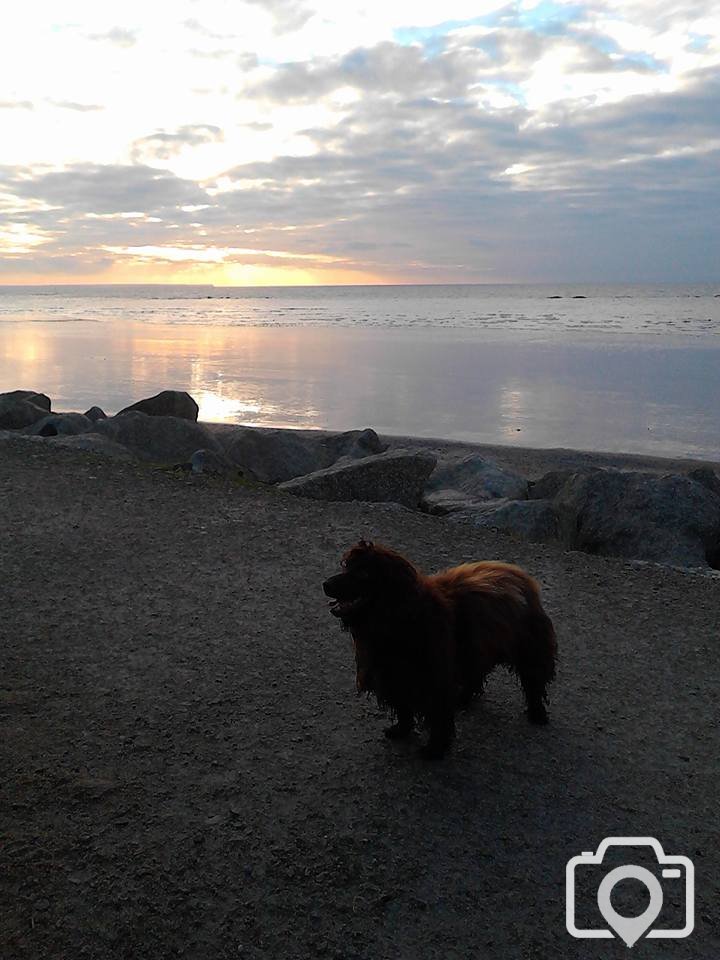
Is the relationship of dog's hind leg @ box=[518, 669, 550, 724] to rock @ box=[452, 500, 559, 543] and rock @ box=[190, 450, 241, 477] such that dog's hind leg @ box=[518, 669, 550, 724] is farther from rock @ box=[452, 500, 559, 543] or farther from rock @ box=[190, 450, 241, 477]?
rock @ box=[190, 450, 241, 477]

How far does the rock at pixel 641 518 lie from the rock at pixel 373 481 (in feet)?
6.13

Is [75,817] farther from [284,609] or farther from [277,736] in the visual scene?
[284,609]

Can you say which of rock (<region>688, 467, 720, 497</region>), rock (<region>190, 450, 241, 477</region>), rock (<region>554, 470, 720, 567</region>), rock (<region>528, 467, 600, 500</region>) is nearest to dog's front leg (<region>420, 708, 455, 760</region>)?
rock (<region>554, 470, 720, 567</region>)

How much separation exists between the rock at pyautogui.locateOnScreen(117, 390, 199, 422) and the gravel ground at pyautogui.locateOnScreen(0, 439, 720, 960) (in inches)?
341

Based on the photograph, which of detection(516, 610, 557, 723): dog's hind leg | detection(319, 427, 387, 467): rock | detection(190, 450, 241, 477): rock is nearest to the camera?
detection(516, 610, 557, 723): dog's hind leg

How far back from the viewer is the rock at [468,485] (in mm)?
10498

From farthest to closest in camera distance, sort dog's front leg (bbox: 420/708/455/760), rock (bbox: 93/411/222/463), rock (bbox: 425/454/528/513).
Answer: rock (bbox: 93/411/222/463) < rock (bbox: 425/454/528/513) < dog's front leg (bbox: 420/708/455/760)

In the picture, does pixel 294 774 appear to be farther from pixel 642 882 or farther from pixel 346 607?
pixel 642 882

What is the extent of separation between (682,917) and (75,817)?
2770 mm

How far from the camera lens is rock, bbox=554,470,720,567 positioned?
891cm

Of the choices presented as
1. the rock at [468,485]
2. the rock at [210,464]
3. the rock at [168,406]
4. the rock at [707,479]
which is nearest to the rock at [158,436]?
the rock at [210,464]

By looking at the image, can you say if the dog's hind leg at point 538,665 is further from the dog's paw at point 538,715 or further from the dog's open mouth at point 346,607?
the dog's open mouth at point 346,607

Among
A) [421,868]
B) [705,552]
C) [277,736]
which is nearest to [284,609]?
[277,736]

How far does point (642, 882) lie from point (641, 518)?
19.0 ft
